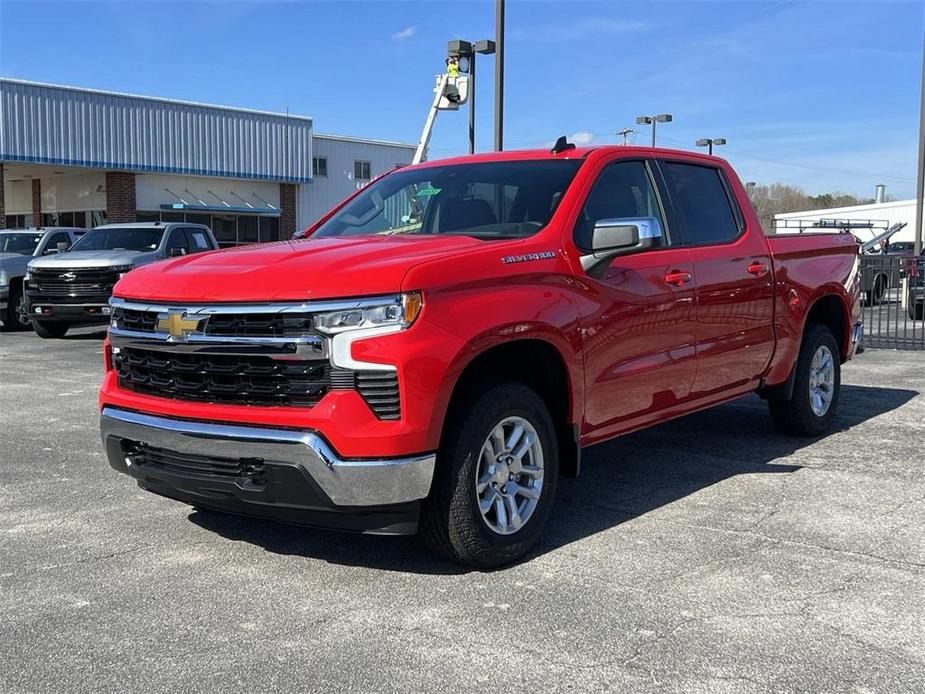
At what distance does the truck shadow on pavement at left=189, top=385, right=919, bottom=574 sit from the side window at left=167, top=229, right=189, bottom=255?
10005 mm

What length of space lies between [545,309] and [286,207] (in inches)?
1465

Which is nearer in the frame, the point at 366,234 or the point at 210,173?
the point at 366,234

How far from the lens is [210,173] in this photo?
3666cm

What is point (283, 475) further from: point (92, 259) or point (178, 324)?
point (92, 259)

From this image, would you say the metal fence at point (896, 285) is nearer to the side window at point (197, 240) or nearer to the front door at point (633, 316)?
the front door at point (633, 316)

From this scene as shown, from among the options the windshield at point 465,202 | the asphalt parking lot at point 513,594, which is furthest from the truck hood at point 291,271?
the asphalt parking lot at point 513,594

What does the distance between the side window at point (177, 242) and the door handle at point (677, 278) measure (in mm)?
11523

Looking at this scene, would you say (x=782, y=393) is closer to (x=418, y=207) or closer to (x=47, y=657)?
(x=418, y=207)

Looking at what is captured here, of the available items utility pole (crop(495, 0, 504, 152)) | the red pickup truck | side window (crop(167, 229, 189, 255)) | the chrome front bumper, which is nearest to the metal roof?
side window (crop(167, 229, 189, 255))

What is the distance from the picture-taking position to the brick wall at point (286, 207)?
40156 millimetres

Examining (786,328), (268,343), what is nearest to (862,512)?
(786,328)

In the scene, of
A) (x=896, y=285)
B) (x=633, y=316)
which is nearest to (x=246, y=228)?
(x=896, y=285)

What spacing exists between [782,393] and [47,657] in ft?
16.8

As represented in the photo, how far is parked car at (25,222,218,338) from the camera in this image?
47.9ft
